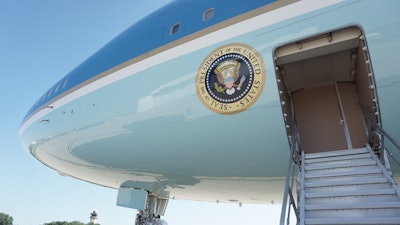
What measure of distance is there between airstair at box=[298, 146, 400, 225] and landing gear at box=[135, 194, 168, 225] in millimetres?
3888

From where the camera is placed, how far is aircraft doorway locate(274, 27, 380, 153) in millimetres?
4250

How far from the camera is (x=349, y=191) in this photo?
305 centimetres

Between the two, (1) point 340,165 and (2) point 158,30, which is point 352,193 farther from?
(2) point 158,30

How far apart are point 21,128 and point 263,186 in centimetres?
712

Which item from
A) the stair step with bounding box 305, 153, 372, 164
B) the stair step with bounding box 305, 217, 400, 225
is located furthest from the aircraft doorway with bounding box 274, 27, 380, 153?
the stair step with bounding box 305, 217, 400, 225

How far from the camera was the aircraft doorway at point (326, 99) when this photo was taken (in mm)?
4250

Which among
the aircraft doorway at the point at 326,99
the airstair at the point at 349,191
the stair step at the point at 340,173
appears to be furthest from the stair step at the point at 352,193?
the aircraft doorway at the point at 326,99

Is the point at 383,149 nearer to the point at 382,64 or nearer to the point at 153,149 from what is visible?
the point at 382,64

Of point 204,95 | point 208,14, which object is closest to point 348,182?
point 204,95

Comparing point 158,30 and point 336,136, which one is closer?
point 336,136

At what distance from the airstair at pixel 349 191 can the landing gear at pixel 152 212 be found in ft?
12.8

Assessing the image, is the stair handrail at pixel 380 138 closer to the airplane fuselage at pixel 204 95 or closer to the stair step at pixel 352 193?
the airplane fuselage at pixel 204 95

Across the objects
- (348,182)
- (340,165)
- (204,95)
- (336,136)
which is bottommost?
(348,182)

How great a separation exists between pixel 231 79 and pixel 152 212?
4120 millimetres
